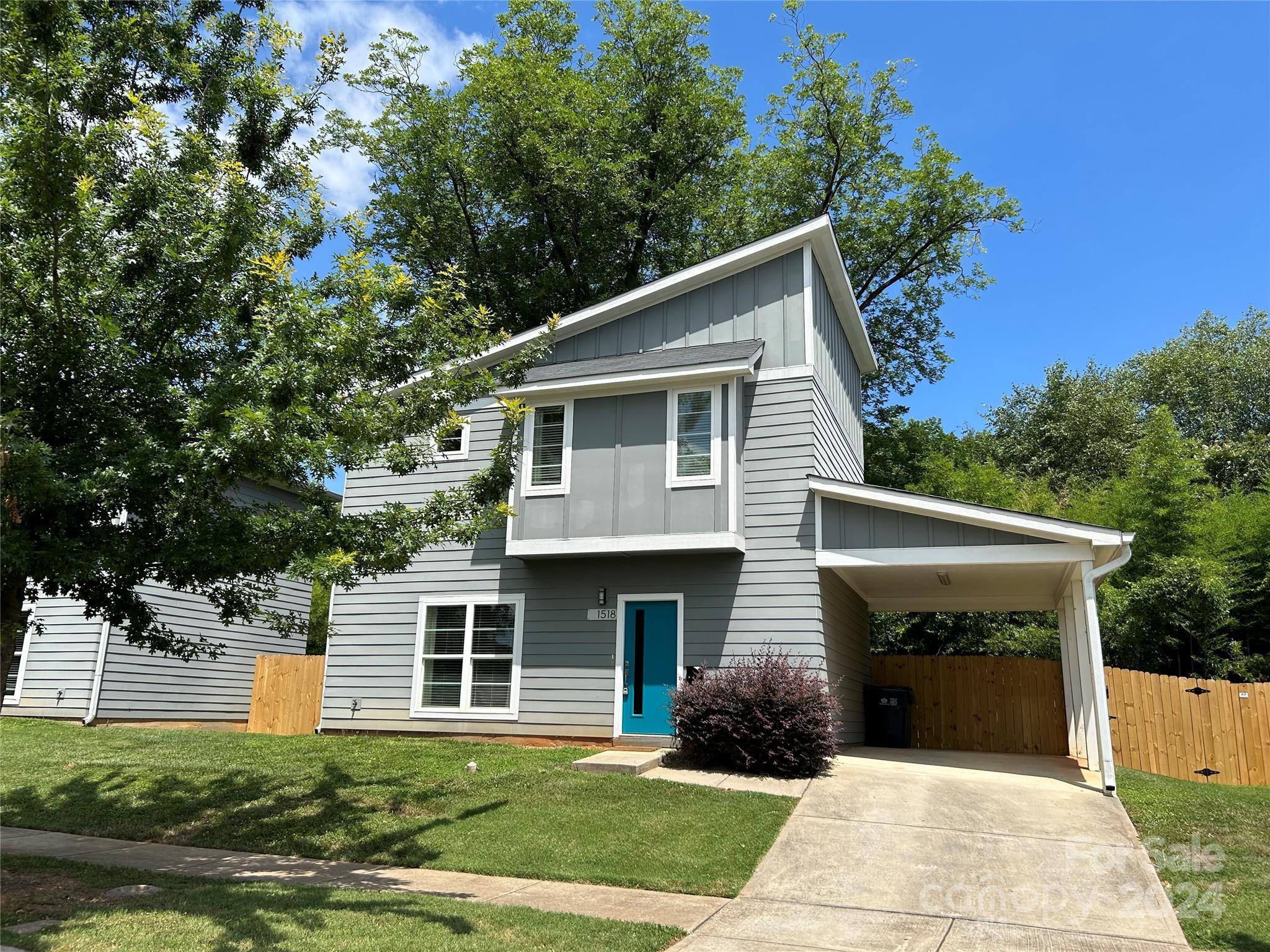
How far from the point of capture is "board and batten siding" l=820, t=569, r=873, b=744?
Answer: 12.7 m

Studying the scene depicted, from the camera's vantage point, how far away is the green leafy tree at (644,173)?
23672mm

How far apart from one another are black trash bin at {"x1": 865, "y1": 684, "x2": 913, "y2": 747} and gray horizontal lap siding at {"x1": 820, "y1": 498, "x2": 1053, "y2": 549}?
4.10 metres

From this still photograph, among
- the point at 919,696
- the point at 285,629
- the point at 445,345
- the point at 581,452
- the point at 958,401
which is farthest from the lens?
the point at 958,401

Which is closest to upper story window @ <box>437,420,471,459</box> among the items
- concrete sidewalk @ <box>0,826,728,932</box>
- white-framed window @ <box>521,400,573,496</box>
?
white-framed window @ <box>521,400,573,496</box>

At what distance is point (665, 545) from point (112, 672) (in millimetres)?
11014

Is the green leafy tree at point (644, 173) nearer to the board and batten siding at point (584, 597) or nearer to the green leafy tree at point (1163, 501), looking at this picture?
the green leafy tree at point (1163, 501)

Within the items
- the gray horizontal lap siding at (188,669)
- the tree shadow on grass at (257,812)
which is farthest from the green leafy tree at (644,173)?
the tree shadow on grass at (257,812)

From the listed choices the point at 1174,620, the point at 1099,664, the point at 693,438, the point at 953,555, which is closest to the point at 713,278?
the point at 693,438

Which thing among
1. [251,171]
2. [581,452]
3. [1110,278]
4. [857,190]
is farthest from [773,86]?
[251,171]

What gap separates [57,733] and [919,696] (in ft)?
49.3

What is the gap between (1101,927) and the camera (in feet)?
19.7

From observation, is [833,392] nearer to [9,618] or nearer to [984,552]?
[984,552]

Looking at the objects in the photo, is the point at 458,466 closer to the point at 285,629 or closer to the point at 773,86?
Answer: the point at 285,629

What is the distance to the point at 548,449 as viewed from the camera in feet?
44.9
